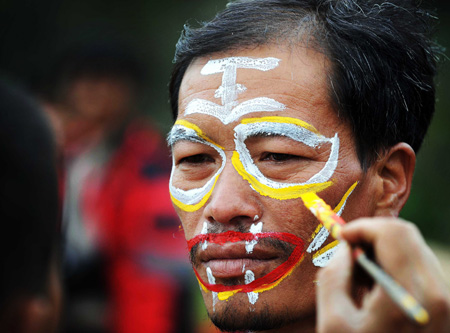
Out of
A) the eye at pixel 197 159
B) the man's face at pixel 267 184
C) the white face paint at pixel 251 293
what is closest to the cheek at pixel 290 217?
the man's face at pixel 267 184

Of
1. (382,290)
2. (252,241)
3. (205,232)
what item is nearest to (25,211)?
(205,232)

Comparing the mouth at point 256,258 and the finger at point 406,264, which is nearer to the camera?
the finger at point 406,264

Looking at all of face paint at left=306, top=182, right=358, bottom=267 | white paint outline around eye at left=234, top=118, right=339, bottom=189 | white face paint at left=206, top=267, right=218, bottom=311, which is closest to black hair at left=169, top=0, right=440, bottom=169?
white paint outline around eye at left=234, top=118, right=339, bottom=189

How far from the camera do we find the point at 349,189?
105 inches

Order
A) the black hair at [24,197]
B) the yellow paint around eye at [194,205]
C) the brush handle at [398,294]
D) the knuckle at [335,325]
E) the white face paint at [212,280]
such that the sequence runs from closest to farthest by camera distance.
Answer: the brush handle at [398,294] < the knuckle at [335,325] < the black hair at [24,197] < the white face paint at [212,280] < the yellow paint around eye at [194,205]

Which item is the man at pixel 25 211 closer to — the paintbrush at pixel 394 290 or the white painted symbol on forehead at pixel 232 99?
the white painted symbol on forehead at pixel 232 99

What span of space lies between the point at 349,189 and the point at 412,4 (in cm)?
124

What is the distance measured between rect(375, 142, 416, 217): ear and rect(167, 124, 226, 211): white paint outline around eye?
753mm

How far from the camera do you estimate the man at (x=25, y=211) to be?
2.14m

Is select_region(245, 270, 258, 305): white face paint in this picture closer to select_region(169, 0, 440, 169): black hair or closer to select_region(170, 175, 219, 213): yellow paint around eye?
select_region(170, 175, 219, 213): yellow paint around eye

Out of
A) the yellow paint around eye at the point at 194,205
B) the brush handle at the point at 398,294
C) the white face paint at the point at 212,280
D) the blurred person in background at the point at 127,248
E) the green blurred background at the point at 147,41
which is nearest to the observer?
the brush handle at the point at 398,294

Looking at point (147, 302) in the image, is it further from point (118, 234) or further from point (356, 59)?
point (356, 59)

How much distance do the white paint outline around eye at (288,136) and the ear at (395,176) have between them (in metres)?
0.27

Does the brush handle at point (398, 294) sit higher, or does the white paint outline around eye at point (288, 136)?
the white paint outline around eye at point (288, 136)
